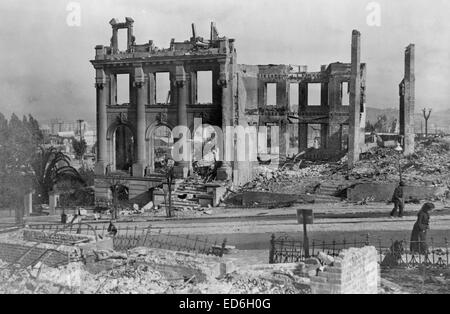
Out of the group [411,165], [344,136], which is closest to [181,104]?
[411,165]

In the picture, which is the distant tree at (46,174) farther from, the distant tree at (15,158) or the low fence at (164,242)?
the low fence at (164,242)

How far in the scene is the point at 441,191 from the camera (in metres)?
28.8

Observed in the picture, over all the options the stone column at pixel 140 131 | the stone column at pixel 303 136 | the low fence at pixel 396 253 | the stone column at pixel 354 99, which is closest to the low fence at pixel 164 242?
the low fence at pixel 396 253

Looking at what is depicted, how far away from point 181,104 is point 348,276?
26500mm

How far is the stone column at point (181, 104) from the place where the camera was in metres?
35.6

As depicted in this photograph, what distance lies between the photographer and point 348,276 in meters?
10.8

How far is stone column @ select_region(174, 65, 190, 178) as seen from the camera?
3559 centimetres

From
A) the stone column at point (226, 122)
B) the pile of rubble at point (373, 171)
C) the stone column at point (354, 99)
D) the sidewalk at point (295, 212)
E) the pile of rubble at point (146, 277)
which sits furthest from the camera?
the stone column at point (354, 99)

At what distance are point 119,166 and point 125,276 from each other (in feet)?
92.4

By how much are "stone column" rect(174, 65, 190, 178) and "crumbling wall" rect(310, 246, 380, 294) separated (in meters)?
24.7

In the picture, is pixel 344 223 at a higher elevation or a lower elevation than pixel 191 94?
lower

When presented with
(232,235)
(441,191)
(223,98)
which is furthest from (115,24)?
(441,191)

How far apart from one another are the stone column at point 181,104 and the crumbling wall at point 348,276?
24748mm

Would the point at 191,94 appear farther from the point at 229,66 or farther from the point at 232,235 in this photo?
the point at 232,235
